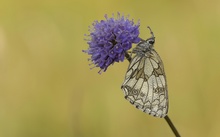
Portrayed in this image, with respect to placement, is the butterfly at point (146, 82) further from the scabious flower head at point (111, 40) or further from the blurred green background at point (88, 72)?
the blurred green background at point (88, 72)

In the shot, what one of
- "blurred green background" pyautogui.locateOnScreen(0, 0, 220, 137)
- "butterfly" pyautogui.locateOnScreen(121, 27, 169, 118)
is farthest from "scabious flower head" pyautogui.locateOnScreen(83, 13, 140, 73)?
"blurred green background" pyautogui.locateOnScreen(0, 0, 220, 137)

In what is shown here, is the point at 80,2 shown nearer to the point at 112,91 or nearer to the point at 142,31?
the point at 142,31

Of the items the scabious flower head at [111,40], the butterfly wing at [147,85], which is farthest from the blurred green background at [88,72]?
the butterfly wing at [147,85]

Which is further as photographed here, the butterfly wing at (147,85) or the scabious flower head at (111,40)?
the scabious flower head at (111,40)

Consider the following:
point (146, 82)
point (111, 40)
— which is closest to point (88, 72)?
point (111, 40)

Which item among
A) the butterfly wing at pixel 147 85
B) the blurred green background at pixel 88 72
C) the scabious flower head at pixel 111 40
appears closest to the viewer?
the butterfly wing at pixel 147 85

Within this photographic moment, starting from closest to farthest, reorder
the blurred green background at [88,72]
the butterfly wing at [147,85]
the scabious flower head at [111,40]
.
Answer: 1. the butterfly wing at [147,85]
2. the scabious flower head at [111,40]
3. the blurred green background at [88,72]

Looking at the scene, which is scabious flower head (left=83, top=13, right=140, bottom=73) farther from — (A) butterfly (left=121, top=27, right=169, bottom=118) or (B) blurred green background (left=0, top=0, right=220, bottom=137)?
(B) blurred green background (left=0, top=0, right=220, bottom=137)
